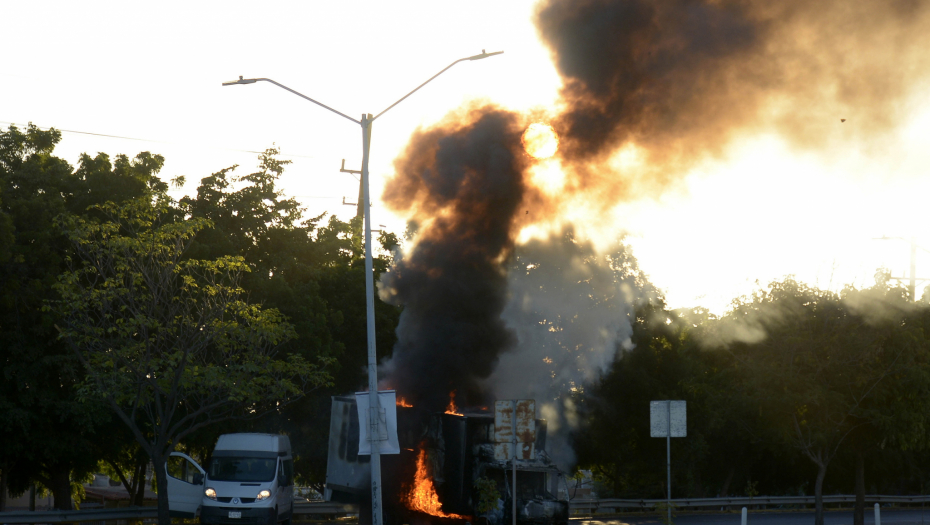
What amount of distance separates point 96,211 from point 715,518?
22512 millimetres

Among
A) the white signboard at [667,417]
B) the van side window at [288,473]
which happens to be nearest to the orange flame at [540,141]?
the white signboard at [667,417]

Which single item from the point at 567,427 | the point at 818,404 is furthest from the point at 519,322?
the point at 818,404

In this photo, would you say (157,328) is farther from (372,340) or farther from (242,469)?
(372,340)

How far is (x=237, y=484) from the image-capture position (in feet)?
66.9

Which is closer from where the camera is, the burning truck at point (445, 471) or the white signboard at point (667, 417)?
the white signboard at point (667, 417)

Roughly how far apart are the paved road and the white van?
10.3m

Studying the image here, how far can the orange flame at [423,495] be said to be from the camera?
18.5 m

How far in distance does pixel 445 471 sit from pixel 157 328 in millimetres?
8024

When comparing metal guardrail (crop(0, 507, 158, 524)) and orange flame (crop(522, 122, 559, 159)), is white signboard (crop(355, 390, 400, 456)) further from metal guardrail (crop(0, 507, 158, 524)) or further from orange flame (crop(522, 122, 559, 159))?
orange flame (crop(522, 122, 559, 159))

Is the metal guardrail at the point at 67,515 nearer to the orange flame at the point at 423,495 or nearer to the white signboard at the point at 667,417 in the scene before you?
the orange flame at the point at 423,495

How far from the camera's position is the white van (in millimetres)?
20062

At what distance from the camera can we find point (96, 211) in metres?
23.2

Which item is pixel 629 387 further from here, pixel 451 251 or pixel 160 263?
pixel 160 263

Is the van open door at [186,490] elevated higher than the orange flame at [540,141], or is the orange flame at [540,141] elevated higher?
the orange flame at [540,141]
